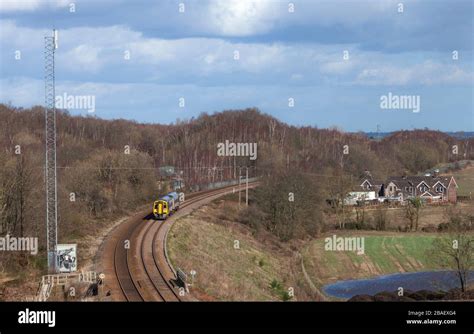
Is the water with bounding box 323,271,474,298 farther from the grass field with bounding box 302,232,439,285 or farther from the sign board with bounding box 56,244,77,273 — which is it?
the sign board with bounding box 56,244,77,273

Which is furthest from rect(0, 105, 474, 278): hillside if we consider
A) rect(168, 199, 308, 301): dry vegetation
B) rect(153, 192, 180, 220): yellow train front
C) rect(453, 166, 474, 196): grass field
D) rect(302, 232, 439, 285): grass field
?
rect(302, 232, 439, 285): grass field

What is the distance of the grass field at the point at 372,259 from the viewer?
39219 millimetres

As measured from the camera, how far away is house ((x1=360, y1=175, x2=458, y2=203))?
62.8m

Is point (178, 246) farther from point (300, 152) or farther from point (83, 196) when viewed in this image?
point (300, 152)

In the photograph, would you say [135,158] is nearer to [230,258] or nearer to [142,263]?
[230,258]

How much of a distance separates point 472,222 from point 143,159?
2616 cm

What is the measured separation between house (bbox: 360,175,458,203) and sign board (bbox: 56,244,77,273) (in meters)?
41.9

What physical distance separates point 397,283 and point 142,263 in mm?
17143

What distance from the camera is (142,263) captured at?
2634 cm

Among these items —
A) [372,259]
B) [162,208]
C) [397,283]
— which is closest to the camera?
[397,283]

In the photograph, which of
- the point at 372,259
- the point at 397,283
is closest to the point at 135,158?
the point at 372,259

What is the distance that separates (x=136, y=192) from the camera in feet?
145
